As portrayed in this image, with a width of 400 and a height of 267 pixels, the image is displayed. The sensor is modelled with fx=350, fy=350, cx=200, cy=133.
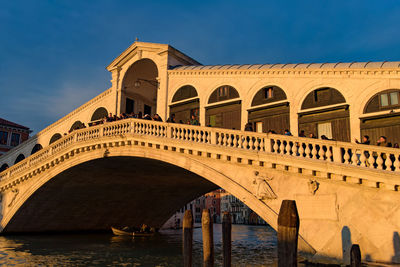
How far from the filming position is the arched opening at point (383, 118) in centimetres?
1242

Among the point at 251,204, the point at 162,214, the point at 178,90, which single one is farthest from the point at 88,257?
the point at 162,214

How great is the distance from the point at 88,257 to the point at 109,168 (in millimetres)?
5636

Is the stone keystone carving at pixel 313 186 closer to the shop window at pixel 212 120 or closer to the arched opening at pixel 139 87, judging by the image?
the shop window at pixel 212 120

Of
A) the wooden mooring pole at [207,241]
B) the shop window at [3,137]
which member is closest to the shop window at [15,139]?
the shop window at [3,137]

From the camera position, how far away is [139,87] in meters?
24.2

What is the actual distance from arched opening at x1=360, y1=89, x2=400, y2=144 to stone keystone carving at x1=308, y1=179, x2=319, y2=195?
3863 millimetres

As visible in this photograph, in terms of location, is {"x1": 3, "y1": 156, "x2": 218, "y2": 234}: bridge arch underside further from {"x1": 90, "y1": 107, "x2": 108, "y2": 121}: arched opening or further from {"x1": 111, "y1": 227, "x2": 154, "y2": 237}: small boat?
{"x1": 90, "y1": 107, "x2": 108, "y2": 121}: arched opening

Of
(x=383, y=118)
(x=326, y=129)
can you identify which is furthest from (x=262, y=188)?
(x=383, y=118)

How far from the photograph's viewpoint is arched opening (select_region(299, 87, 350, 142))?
13.7 metres

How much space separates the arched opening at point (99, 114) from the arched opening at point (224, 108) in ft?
29.8

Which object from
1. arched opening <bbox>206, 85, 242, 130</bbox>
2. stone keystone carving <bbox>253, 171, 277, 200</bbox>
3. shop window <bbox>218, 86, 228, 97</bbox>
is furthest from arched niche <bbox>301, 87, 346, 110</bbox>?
stone keystone carving <bbox>253, 171, 277, 200</bbox>

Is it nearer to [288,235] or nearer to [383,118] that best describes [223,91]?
[383,118]

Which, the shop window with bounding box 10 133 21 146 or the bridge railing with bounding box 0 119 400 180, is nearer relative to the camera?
the bridge railing with bounding box 0 119 400 180

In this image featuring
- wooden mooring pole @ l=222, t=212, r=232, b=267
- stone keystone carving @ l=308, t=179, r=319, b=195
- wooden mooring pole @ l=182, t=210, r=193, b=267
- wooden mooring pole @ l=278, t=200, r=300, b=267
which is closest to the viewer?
wooden mooring pole @ l=278, t=200, r=300, b=267
